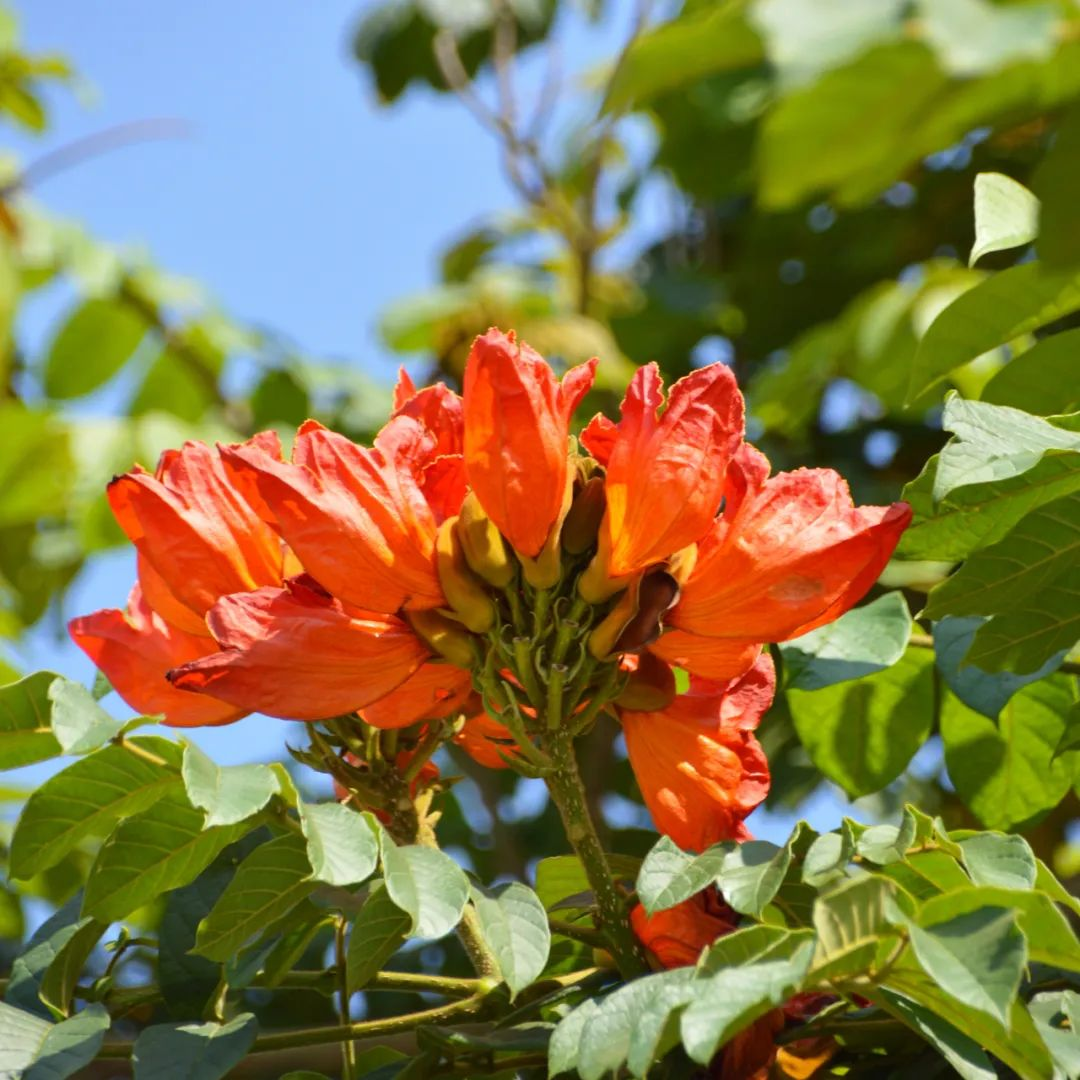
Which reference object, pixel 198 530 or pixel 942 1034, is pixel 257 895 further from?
pixel 942 1034

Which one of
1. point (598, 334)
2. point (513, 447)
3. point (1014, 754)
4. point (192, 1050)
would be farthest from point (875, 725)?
point (598, 334)

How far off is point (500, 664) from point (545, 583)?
63 mm

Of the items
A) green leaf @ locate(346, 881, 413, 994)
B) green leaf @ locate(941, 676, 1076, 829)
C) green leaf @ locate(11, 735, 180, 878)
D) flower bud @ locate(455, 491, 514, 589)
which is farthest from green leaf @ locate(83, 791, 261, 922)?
green leaf @ locate(941, 676, 1076, 829)

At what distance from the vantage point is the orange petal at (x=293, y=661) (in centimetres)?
97

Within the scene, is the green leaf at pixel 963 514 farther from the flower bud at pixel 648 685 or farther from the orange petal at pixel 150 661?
the orange petal at pixel 150 661

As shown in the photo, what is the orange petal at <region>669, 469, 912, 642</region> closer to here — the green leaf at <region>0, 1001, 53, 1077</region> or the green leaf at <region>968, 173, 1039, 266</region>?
the green leaf at <region>968, 173, 1039, 266</region>

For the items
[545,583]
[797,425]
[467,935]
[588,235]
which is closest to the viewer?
[545,583]

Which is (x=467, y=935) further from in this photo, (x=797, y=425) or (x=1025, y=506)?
(x=797, y=425)

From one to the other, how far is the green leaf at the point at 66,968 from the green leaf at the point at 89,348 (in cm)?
205

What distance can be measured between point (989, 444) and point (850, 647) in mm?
308

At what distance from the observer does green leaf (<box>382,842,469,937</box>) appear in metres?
0.86

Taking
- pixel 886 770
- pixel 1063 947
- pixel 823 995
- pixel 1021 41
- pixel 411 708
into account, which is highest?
pixel 1021 41

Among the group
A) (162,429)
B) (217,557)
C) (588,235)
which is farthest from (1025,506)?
(588,235)

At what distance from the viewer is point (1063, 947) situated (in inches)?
31.9
